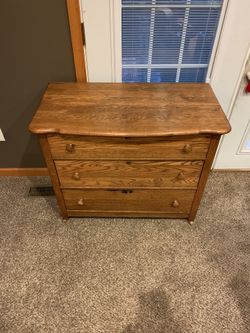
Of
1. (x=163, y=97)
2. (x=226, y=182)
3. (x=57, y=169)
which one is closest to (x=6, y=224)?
(x=57, y=169)

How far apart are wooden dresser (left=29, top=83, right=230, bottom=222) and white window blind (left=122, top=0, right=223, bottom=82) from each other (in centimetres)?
14

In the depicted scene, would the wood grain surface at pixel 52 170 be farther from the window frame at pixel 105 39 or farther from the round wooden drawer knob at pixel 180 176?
the round wooden drawer knob at pixel 180 176

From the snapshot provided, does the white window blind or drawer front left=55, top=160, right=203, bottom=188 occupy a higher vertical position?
the white window blind

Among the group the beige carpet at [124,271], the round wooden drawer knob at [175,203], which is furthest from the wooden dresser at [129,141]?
the beige carpet at [124,271]

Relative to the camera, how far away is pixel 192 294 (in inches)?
50.6

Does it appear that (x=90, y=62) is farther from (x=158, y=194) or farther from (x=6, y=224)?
(x=6, y=224)

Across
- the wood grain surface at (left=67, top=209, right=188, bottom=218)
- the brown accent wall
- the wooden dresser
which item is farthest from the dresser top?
the wood grain surface at (left=67, top=209, right=188, bottom=218)

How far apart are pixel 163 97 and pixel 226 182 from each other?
0.98 meters

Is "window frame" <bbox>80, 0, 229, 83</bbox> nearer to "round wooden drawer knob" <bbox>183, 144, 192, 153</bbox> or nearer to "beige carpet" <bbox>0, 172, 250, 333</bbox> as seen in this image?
"round wooden drawer knob" <bbox>183, 144, 192, 153</bbox>

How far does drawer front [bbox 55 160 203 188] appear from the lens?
4.05 feet

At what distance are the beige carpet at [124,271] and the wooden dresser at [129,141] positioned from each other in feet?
0.68

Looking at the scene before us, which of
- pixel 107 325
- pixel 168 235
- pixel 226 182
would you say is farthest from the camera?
pixel 226 182

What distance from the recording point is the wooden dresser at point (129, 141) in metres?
1.08

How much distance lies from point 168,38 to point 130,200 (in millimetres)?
944
